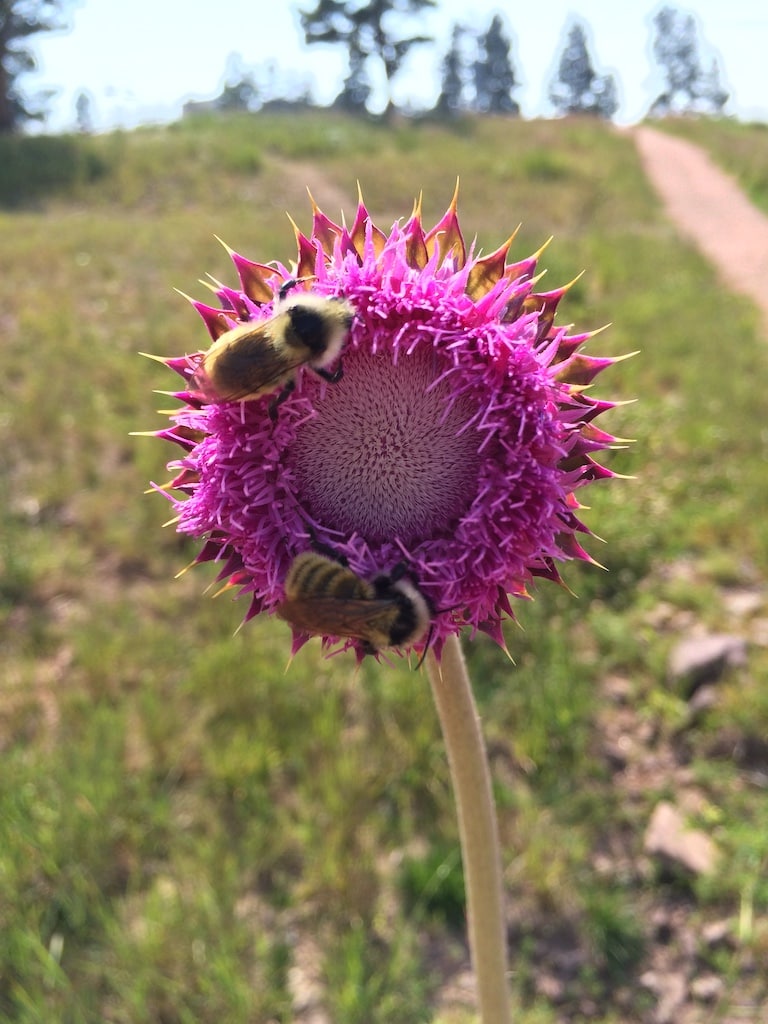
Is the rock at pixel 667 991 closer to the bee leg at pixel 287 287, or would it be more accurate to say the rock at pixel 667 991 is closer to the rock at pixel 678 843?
the rock at pixel 678 843

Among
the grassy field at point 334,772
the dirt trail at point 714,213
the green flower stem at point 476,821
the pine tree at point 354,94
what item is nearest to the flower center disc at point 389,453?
the green flower stem at point 476,821

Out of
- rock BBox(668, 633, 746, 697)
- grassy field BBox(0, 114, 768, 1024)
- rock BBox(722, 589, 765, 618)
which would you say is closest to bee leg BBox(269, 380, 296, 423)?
grassy field BBox(0, 114, 768, 1024)

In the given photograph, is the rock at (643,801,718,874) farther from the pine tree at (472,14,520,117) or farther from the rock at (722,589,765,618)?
the pine tree at (472,14,520,117)

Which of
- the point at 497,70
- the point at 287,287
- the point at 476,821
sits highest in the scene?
the point at 497,70

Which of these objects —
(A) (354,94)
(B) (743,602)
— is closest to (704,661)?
(B) (743,602)

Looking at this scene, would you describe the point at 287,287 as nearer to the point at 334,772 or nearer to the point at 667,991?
the point at 334,772
